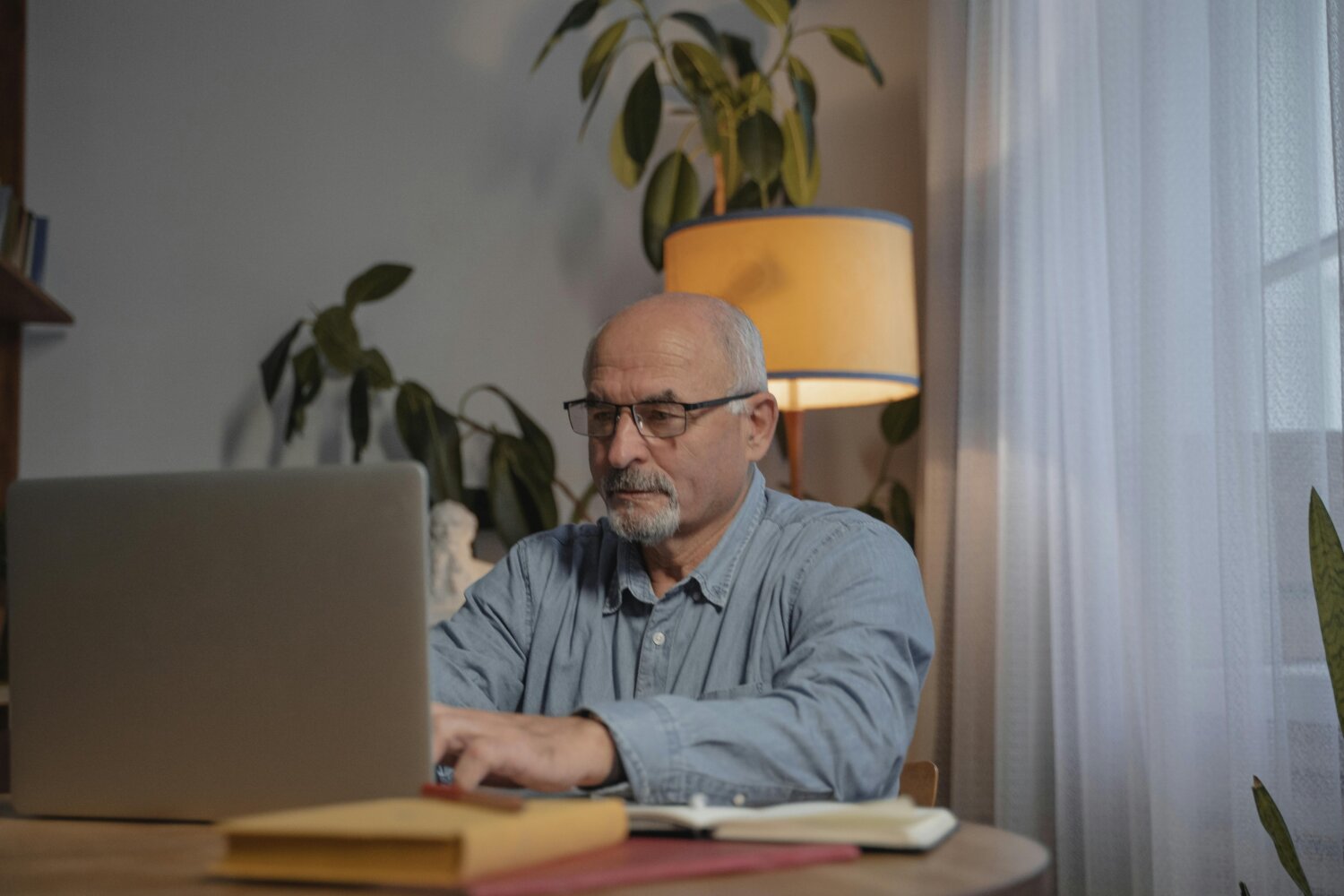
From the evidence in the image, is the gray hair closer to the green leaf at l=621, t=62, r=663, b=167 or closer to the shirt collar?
the shirt collar

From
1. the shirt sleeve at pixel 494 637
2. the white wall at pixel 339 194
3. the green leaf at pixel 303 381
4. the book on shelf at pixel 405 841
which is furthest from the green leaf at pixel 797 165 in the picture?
the book on shelf at pixel 405 841

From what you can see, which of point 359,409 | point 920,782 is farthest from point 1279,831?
point 359,409

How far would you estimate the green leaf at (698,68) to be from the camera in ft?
10.0

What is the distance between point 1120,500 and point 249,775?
1.48 meters

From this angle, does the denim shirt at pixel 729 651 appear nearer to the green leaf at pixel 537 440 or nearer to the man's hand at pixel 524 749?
the man's hand at pixel 524 749

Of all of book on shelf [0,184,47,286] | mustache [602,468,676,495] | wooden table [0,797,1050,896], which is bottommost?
wooden table [0,797,1050,896]

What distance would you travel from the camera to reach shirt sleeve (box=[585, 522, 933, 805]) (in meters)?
1.07

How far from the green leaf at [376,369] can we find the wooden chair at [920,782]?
1.91m

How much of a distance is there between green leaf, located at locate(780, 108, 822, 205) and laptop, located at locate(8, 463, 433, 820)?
218cm

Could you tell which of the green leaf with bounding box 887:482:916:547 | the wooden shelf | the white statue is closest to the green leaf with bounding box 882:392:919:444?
the green leaf with bounding box 887:482:916:547

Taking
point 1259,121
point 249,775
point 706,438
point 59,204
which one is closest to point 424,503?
point 249,775

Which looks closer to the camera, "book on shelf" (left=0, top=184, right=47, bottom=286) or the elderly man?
the elderly man

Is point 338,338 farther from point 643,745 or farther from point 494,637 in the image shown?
point 643,745

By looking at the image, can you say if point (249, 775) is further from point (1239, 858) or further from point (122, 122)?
point (122, 122)
